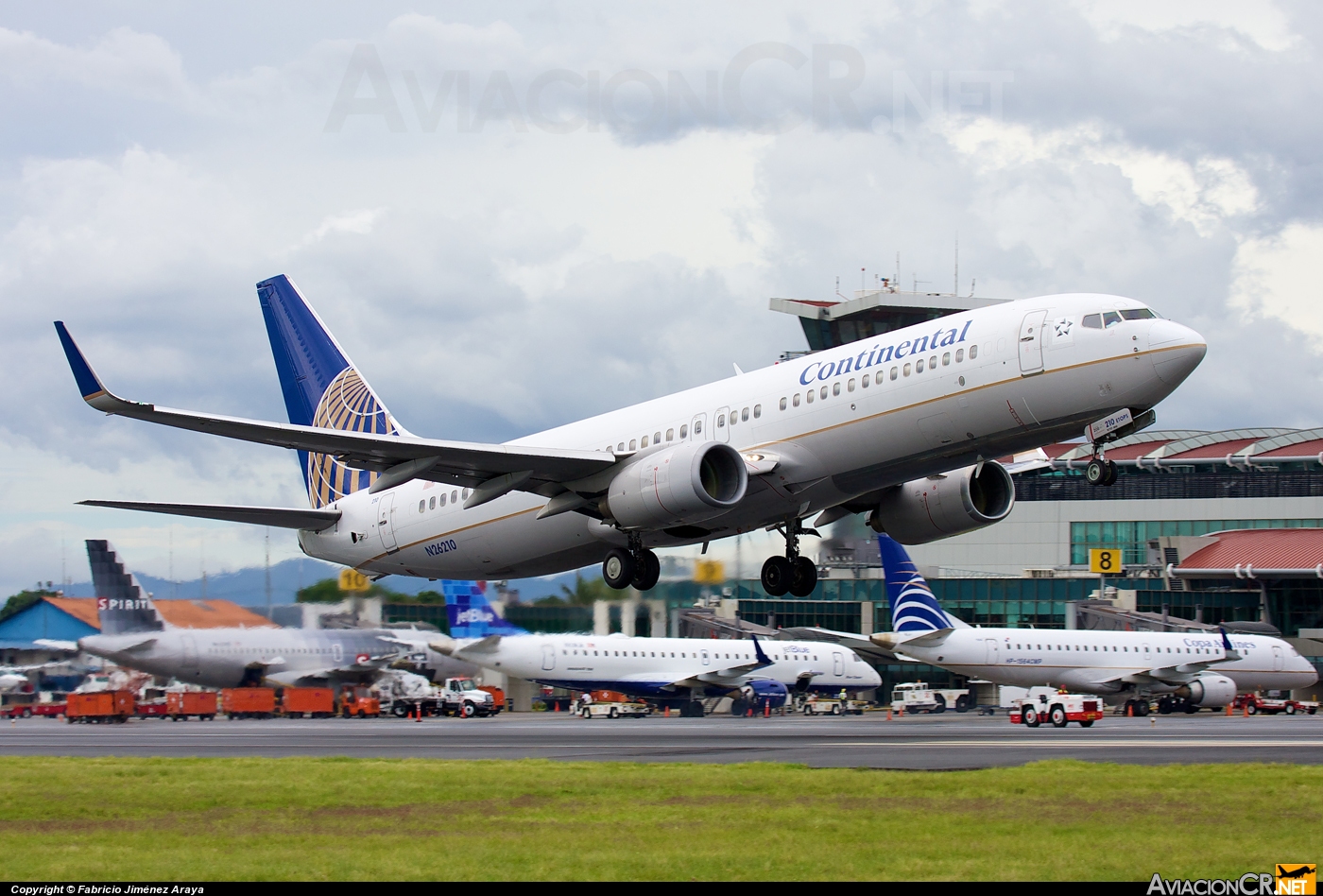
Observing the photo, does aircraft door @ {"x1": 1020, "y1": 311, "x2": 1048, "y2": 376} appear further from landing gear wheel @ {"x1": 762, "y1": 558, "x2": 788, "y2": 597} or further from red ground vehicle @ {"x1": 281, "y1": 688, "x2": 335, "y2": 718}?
red ground vehicle @ {"x1": 281, "y1": 688, "x2": 335, "y2": 718}

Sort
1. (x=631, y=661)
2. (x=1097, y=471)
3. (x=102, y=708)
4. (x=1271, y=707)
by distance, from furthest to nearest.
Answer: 1. (x=1271, y=707)
2. (x=631, y=661)
3. (x=102, y=708)
4. (x=1097, y=471)

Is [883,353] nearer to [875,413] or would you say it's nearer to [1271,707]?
[875,413]

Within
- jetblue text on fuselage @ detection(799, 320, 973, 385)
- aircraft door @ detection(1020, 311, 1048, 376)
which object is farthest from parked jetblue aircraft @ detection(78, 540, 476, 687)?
aircraft door @ detection(1020, 311, 1048, 376)

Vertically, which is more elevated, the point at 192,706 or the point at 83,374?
the point at 83,374

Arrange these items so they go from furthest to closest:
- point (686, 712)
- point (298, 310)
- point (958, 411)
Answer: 1. point (686, 712)
2. point (298, 310)
3. point (958, 411)

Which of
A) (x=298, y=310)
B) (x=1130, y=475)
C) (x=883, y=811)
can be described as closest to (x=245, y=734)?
(x=298, y=310)

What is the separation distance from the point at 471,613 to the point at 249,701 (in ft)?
36.3

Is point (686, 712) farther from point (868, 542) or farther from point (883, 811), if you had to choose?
point (883, 811)

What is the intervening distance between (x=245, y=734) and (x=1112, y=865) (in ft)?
127

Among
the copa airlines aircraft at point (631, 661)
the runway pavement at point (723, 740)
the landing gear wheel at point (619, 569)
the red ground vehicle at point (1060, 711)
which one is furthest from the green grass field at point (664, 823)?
the copa airlines aircraft at point (631, 661)

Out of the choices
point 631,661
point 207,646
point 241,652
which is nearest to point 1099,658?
point 631,661

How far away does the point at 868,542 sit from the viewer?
61.7 metres

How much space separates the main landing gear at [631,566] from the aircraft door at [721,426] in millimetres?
2936

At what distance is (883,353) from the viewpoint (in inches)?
1064
